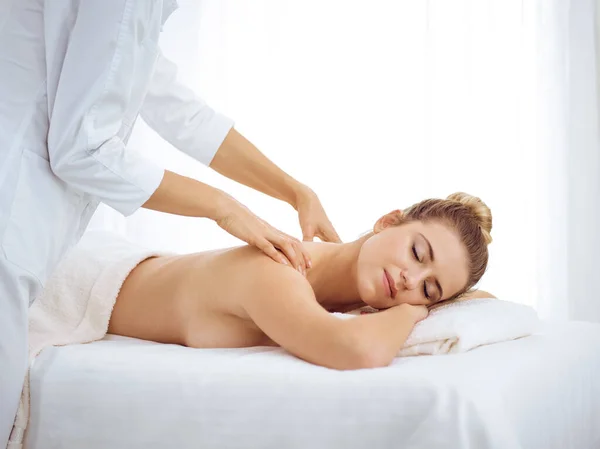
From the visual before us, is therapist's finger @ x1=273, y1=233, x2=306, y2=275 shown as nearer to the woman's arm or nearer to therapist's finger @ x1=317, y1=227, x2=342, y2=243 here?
the woman's arm

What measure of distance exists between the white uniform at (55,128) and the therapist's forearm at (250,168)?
574 millimetres

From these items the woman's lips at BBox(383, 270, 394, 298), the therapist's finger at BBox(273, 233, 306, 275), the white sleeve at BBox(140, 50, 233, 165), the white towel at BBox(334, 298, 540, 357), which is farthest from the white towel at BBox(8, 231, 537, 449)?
the white sleeve at BBox(140, 50, 233, 165)

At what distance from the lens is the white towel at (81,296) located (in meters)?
1.73

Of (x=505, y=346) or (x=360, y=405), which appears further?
(x=505, y=346)

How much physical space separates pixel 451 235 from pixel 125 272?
0.83 meters

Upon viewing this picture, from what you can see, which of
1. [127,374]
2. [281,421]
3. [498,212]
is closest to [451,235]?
[281,421]

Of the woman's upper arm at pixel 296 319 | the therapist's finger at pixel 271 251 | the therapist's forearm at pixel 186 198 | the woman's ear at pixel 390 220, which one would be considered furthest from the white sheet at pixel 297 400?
the woman's ear at pixel 390 220

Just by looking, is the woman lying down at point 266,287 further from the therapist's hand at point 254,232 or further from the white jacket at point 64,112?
the white jacket at point 64,112

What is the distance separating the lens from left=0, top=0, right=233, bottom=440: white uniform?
1437 millimetres

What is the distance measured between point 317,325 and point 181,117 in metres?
0.94

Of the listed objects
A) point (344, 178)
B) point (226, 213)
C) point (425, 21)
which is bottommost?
point (344, 178)

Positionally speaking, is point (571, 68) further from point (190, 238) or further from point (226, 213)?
point (226, 213)

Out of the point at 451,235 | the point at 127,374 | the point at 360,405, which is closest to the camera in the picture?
the point at 360,405

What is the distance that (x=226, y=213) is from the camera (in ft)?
5.05
